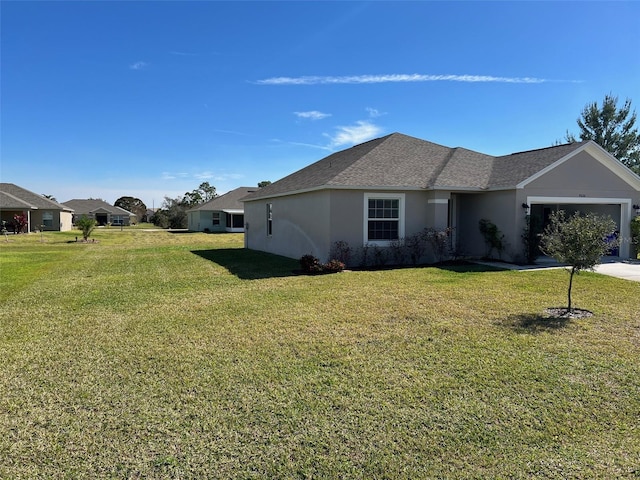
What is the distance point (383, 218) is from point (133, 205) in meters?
100

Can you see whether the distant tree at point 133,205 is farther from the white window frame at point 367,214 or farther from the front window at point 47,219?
the white window frame at point 367,214

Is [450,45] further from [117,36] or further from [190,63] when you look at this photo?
[117,36]

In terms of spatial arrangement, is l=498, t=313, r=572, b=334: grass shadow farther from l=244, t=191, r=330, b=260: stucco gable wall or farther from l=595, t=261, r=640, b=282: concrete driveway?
l=244, t=191, r=330, b=260: stucco gable wall

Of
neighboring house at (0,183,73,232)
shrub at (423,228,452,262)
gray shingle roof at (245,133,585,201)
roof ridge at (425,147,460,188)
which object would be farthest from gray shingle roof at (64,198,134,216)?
shrub at (423,228,452,262)

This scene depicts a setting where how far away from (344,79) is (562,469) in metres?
19.2

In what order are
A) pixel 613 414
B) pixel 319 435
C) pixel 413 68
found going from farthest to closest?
pixel 413 68 → pixel 613 414 → pixel 319 435

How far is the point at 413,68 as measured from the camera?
1739cm

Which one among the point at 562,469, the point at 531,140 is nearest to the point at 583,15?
the point at 562,469

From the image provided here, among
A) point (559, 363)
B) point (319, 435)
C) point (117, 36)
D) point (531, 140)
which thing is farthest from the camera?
point (531, 140)

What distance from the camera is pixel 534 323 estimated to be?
6.91m

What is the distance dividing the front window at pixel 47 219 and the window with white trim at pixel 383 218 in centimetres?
4810

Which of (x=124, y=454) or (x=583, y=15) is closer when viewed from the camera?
(x=124, y=454)

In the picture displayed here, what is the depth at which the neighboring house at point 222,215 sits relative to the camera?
1834 inches

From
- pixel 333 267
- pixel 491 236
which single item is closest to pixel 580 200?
pixel 491 236
